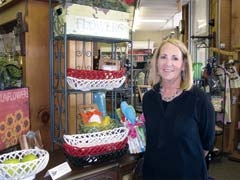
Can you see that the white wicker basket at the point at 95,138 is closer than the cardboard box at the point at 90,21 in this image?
Yes

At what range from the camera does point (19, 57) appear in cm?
204

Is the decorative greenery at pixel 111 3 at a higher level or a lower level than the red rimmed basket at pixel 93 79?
higher

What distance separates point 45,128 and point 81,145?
28.5 inches

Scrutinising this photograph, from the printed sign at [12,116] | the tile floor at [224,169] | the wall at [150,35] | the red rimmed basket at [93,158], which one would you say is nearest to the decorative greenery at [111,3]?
the printed sign at [12,116]

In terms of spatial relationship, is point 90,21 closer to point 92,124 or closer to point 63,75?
point 63,75

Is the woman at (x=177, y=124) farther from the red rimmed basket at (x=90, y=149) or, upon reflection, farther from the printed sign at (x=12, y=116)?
the printed sign at (x=12, y=116)

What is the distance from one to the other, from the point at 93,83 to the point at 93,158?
0.44m

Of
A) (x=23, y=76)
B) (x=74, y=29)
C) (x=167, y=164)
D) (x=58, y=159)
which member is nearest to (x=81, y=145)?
(x=58, y=159)

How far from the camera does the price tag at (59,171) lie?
135 centimetres

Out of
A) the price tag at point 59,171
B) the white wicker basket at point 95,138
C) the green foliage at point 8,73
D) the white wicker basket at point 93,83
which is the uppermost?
the green foliage at point 8,73

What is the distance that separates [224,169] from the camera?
4.16 meters

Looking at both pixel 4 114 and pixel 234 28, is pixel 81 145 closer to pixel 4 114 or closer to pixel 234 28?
pixel 4 114

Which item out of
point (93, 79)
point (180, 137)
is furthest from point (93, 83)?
point (180, 137)

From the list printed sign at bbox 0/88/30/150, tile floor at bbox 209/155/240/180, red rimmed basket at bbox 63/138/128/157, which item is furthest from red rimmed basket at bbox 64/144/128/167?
tile floor at bbox 209/155/240/180
